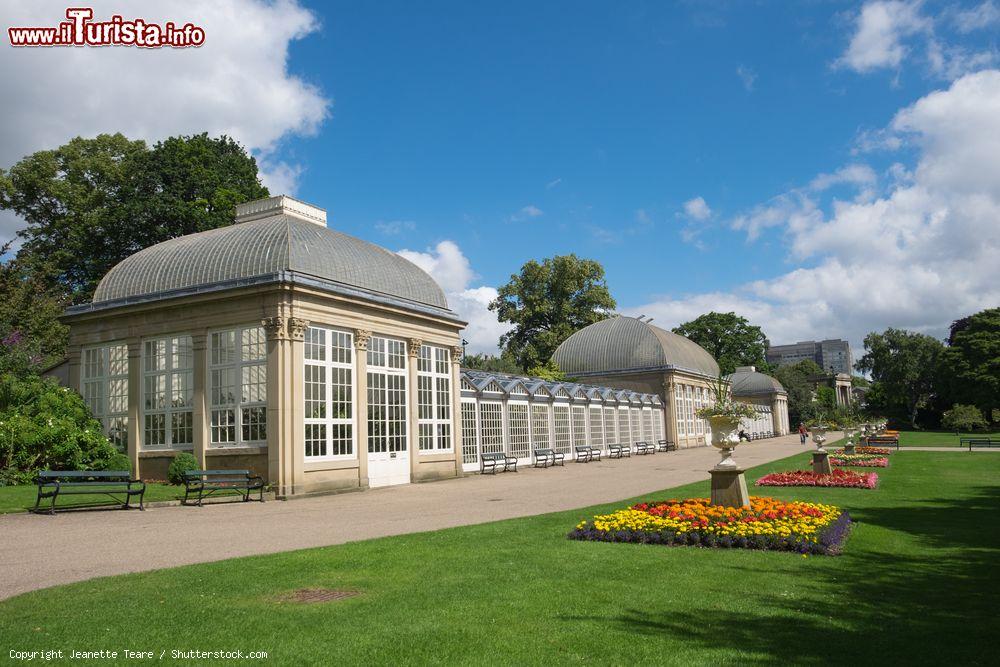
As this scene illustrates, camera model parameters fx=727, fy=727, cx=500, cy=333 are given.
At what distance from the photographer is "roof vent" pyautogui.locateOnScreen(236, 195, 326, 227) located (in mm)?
26344

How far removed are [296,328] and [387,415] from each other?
16.8 feet

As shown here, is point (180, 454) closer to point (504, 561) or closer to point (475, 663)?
point (504, 561)

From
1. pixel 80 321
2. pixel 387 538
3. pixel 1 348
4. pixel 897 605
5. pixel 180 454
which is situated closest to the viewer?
pixel 897 605

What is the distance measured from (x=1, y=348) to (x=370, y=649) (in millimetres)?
27514

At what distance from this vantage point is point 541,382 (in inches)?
1471

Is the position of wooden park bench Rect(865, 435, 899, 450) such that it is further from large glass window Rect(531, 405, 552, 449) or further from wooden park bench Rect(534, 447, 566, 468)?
large glass window Rect(531, 405, 552, 449)

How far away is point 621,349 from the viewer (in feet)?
191

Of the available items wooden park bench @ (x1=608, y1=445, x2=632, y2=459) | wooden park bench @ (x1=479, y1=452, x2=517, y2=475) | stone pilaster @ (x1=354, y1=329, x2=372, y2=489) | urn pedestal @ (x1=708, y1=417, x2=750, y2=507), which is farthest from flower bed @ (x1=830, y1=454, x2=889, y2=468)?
stone pilaster @ (x1=354, y1=329, x2=372, y2=489)

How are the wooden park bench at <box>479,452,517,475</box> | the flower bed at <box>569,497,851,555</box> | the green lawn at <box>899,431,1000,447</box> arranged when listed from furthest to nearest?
the green lawn at <box>899,431,1000,447</box> → the wooden park bench at <box>479,452,517,475</box> → the flower bed at <box>569,497,851,555</box>

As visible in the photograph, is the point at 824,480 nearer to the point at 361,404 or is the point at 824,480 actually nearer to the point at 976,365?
the point at 361,404

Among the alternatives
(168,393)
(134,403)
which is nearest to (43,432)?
(134,403)

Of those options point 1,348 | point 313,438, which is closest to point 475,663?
point 313,438

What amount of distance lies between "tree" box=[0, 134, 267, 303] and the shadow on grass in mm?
39319

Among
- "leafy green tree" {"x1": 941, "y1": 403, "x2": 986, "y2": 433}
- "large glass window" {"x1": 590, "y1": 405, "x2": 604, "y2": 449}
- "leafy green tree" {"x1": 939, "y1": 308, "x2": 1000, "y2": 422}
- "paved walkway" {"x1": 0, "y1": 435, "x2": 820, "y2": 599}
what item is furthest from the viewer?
"leafy green tree" {"x1": 939, "y1": 308, "x2": 1000, "y2": 422}
